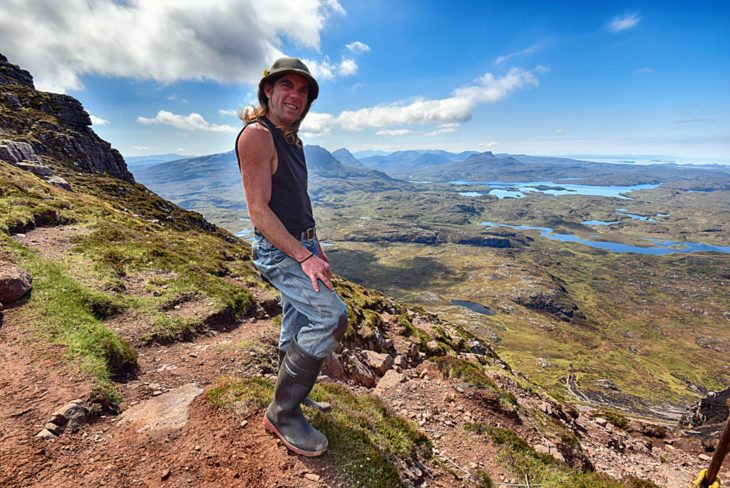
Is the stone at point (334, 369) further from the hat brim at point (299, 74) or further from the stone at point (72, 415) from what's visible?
the hat brim at point (299, 74)

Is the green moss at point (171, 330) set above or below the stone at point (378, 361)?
above

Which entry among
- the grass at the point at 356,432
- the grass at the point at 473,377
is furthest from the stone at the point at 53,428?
the grass at the point at 473,377

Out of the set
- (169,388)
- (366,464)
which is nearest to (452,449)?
(366,464)

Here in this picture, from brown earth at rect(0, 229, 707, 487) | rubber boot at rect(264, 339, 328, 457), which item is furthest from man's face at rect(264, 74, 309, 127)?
brown earth at rect(0, 229, 707, 487)

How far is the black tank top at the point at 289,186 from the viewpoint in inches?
192

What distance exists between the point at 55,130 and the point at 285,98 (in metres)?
106

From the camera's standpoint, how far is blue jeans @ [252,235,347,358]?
497 centimetres

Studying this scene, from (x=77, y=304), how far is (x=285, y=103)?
1088 centimetres

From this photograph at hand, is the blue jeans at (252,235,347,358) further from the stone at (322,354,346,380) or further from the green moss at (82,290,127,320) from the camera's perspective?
the green moss at (82,290,127,320)

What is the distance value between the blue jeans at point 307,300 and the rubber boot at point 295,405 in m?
0.26

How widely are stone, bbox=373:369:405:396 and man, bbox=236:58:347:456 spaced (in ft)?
27.9

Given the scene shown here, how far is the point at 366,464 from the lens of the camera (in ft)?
20.3

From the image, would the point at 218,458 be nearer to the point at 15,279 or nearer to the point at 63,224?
the point at 15,279

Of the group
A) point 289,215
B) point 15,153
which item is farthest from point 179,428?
point 15,153
